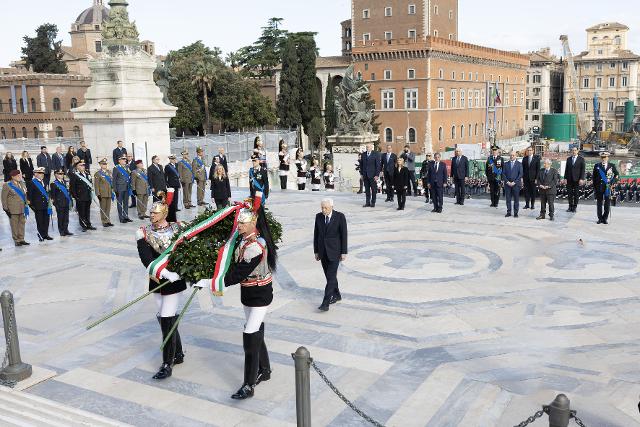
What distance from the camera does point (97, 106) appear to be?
19312mm

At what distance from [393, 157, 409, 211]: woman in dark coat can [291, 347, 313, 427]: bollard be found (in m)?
11.4

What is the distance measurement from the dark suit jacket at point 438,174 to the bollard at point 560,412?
39.1 feet

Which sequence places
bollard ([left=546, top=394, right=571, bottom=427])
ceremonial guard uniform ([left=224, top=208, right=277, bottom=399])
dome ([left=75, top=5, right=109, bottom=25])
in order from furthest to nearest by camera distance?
dome ([left=75, top=5, right=109, bottom=25]) < ceremonial guard uniform ([left=224, top=208, right=277, bottom=399]) < bollard ([left=546, top=394, right=571, bottom=427])

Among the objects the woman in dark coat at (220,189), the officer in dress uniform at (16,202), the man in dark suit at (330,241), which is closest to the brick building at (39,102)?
the woman in dark coat at (220,189)

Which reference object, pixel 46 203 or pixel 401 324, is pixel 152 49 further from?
pixel 401 324

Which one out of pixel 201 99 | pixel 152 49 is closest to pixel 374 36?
pixel 201 99

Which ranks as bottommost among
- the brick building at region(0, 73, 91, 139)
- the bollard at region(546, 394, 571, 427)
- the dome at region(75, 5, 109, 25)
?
the bollard at region(546, 394, 571, 427)

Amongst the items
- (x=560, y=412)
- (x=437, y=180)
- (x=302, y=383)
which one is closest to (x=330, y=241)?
(x=302, y=383)

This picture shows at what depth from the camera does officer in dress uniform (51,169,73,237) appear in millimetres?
13828

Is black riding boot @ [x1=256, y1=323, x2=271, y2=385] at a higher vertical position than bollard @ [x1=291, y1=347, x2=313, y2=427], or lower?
lower

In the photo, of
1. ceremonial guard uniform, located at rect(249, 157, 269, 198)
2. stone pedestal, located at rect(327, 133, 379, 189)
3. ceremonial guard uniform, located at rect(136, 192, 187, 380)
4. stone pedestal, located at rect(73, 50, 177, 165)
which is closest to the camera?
ceremonial guard uniform, located at rect(136, 192, 187, 380)

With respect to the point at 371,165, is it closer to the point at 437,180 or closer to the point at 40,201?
the point at 437,180

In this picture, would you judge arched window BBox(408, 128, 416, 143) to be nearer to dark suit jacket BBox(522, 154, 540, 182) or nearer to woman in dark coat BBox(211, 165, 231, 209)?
dark suit jacket BBox(522, 154, 540, 182)

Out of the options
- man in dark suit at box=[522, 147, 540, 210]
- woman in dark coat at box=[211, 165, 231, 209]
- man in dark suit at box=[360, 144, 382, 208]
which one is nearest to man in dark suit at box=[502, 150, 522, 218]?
man in dark suit at box=[522, 147, 540, 210]
